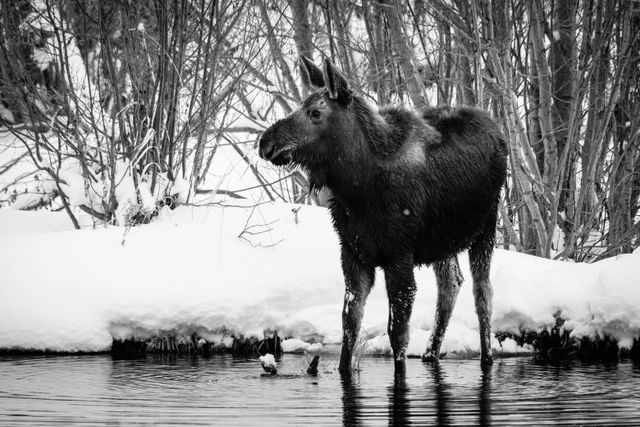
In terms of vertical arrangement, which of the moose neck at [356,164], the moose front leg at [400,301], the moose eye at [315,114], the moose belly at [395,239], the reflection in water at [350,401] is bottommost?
the reflection in water at [350,401]

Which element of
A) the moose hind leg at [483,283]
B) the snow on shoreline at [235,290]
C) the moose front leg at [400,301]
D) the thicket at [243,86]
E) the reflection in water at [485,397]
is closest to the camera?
the reflection in water at [485,397]

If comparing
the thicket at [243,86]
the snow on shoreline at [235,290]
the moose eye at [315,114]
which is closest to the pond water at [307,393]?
the snow on shoreline at [235,290]

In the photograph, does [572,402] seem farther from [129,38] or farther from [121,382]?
[129,38]

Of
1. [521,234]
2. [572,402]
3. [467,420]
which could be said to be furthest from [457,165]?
[521,234]

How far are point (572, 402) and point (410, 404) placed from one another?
2.90 ft

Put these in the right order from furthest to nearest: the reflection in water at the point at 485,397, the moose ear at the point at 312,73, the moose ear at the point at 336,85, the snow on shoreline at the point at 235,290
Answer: the snow on shoreline at the point at 235,290 → the moose ear at the point at 312,73 → the moose ear at the point at 336,85 → the reflection in water at the point at 485,397

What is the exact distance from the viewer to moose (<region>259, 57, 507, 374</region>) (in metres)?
6.42

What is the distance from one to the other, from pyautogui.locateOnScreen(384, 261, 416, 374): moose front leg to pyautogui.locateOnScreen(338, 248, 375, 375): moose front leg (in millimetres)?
239

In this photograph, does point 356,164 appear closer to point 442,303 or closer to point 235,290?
point 442,303

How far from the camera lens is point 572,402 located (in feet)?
16.6

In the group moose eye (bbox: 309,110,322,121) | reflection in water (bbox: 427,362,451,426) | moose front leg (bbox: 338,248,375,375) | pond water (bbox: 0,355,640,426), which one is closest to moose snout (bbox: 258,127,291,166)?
moose eye (bbox: 309,110,322,121)

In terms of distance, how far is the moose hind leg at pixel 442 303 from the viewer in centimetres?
755

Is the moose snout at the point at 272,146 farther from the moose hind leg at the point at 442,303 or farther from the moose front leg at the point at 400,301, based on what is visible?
the moose hind leg at the point at 442,303

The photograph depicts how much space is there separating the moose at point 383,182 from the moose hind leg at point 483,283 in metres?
0.20
